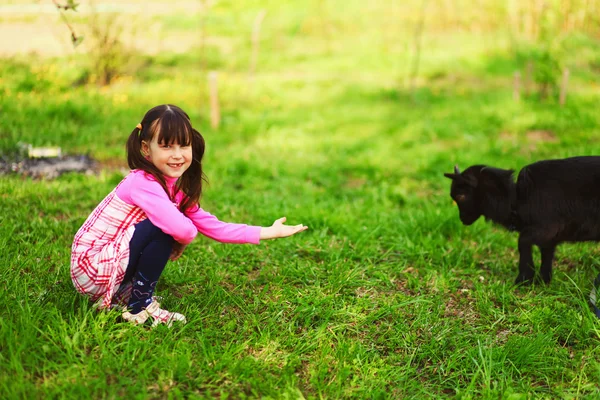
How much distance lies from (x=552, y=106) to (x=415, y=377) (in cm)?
699

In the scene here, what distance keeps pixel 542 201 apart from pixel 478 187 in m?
0.45

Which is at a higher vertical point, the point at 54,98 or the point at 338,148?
the point at 54,98

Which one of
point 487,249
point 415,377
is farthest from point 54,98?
point 415,377

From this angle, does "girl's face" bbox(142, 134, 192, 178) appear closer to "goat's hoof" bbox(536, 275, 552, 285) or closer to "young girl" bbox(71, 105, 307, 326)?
"young girl" bbox(71, 105, 307, 326)

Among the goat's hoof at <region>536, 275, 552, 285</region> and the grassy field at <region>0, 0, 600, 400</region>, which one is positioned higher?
the grassy field at <region>0, 0, 600, 400</region>

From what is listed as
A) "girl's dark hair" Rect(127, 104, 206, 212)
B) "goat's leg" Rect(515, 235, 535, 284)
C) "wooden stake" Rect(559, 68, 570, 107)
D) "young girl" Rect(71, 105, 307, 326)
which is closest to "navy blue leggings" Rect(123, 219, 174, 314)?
"young girl" Rect(71, 105, 307, 326)

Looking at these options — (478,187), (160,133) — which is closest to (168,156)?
(160,133)

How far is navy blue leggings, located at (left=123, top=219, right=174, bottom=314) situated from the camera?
8.48 feet

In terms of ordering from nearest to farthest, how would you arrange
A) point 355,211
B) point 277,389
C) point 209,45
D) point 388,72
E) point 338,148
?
point 277,389 → point 355,211 → point 338,148 → point 388,72 → point 209,45

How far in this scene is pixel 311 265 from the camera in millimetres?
3641

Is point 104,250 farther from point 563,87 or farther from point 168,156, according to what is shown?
point 563,87

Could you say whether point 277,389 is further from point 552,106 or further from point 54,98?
point 552,106

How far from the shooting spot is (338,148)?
6.91m

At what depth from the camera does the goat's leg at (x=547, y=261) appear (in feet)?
11.5
